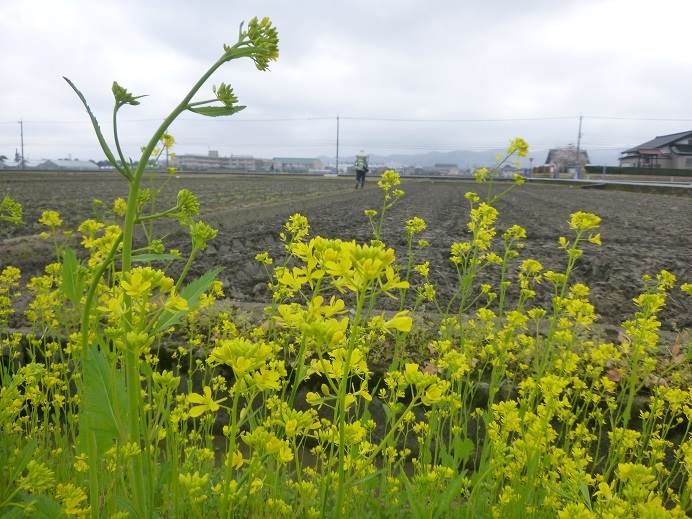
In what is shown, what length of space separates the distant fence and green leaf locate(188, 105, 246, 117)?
166 ft

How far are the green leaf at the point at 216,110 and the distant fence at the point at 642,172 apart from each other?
50.7m

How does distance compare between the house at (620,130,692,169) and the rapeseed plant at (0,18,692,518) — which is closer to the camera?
the rapeseed plant at (0,18,692,518)

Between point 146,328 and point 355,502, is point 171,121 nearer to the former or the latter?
point 146,328

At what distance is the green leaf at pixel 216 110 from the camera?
1063 millimetres

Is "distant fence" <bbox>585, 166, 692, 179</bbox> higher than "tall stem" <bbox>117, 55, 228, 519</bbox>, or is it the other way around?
"distant fence" <bbox>585, 166, 692, 179</bbox>

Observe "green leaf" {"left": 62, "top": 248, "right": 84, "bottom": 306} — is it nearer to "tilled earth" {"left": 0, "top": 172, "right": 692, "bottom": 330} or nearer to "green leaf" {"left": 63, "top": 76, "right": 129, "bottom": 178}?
"green leaf" {"left": 63, "top": 76, "right": 129, "bottom": 178}

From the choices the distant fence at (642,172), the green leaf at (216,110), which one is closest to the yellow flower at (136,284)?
the green leaf at (216,110)

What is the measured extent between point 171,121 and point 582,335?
9.85 feet

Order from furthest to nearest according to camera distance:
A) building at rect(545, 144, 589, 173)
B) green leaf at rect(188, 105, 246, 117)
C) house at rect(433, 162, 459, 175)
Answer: building at rect(545, 144, 589, 173), house at rect(433, 162, 459, 175), green leaf at rect(188, 105, 246, 117)

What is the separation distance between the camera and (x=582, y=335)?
3.15 metres

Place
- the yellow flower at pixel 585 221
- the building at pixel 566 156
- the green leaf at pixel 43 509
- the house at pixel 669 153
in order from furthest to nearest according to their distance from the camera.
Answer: the building at pixel 566 156 < the house at pixel 669 153 < the yellow flower at pixel 585 221 < the green leaf at pixel 43 509

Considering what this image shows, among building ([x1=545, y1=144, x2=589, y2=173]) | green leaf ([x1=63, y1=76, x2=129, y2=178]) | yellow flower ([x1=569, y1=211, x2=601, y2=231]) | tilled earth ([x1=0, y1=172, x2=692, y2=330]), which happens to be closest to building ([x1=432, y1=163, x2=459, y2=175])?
building ([x1=545, y1=144, x2=589, y2=173])

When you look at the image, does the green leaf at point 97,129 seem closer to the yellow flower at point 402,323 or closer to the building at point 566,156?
the yellow flower at point 402,323

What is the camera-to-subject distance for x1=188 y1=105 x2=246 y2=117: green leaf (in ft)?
3.49
